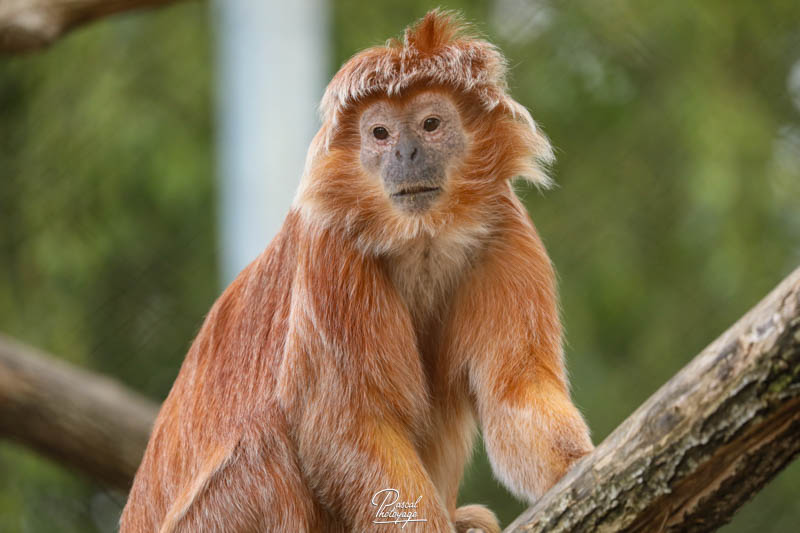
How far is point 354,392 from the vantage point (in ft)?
6.76

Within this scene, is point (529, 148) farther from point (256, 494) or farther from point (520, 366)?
point (256, 494)

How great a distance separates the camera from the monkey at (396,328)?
81.3 inches

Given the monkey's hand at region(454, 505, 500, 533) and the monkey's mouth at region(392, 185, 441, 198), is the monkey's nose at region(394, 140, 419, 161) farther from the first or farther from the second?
the monkey's hand at region(454, 505, 500, 533)

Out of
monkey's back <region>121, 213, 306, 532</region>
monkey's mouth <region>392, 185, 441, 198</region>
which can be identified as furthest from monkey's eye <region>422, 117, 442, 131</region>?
monkey's back <region>121, 213, 306, 532</region>

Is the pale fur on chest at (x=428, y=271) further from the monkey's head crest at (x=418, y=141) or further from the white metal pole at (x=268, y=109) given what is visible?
the white metal pole at (x=268, y=109)

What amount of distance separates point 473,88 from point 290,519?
1001mm

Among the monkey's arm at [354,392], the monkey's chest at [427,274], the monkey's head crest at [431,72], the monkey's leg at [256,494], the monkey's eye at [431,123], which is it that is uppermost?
the monkey's head crest at [431,72]

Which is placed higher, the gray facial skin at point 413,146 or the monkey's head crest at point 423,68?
the monkey's head crest at point 423,68

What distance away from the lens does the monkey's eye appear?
2.15 metres

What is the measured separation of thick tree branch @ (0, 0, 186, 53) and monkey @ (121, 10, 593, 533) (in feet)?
4.80

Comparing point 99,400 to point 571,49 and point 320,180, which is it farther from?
point 571,49

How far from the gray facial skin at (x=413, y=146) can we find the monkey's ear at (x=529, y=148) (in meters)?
0.14

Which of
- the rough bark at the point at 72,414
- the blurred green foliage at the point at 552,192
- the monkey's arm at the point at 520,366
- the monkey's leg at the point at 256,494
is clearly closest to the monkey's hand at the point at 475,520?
the monkey's arm at the point at 520,366
